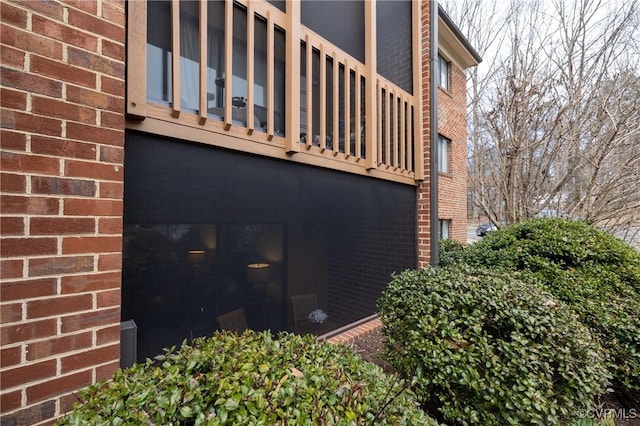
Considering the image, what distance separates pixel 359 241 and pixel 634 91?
7.89 metres

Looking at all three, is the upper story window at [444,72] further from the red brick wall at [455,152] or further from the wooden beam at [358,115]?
the wooden beam at [358,115]

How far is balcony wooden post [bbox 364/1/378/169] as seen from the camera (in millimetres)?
3902

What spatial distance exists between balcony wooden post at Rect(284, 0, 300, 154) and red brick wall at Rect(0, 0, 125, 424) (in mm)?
1496

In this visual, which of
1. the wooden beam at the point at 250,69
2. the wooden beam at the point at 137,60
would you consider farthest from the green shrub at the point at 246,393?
the wooden beam at the point at 250,69

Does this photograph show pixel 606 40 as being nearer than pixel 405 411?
No

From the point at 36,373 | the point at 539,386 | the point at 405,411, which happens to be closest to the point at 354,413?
the point at 405,411

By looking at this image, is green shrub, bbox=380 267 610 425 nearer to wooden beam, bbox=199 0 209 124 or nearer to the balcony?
the balcony

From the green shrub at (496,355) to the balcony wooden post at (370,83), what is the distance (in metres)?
2.00

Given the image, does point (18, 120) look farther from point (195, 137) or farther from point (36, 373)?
point (36, 373)

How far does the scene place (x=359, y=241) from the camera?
4070 millimetres

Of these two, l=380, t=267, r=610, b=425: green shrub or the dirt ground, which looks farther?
the dirt ground

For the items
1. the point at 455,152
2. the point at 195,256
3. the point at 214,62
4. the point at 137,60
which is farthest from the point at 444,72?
the point at 195,256

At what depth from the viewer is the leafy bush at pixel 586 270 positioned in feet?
8.75

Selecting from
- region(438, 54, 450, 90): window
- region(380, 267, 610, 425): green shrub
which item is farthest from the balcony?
→ region(438, 54, 450, 90): window
